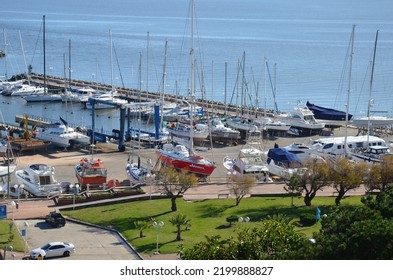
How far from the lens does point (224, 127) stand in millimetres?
45625

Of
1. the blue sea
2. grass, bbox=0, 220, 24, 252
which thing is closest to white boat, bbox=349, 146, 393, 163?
the blue sea

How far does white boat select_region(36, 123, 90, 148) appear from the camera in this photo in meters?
42.7

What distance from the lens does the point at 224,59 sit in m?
95.6

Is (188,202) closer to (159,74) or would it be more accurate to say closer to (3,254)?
(3,254)

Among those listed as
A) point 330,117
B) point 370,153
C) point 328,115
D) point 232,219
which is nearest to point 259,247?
point 232,219

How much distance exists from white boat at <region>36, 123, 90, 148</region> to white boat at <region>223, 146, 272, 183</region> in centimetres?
991

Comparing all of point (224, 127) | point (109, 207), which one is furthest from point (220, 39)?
point (109, 207)

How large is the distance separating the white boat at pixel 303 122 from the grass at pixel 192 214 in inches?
686

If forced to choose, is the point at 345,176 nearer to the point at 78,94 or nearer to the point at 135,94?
the point at 135,94

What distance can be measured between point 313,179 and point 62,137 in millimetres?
18087

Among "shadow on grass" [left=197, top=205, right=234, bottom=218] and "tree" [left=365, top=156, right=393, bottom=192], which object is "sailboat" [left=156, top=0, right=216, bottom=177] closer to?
"shadow on grass" [left=197, top=205, right=234, bottom=218]

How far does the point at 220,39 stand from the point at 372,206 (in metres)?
103

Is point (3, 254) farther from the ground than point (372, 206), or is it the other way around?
point (372, 206)

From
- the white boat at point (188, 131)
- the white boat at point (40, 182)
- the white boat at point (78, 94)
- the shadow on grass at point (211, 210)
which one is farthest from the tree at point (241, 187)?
the white boat at point (78, 94)
